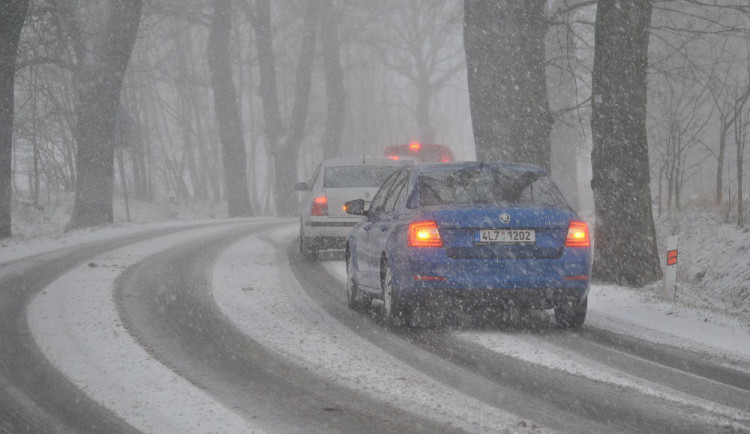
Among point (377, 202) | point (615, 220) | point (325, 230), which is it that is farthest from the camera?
point (325, 230)

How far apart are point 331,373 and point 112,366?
1.44m

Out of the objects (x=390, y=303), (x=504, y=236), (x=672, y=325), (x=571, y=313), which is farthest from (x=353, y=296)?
(x=672, y=325)

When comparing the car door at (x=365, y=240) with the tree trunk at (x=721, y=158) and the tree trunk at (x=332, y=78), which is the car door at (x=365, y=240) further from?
the tree trunk at (x=332, y=78)

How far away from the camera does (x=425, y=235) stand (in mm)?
6801

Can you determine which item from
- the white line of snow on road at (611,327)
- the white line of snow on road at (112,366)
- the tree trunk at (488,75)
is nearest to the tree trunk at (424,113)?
the tree trunk at (488,75)

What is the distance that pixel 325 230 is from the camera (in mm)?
13188

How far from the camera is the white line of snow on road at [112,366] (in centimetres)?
416

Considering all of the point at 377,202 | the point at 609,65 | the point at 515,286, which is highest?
the point at 609,65

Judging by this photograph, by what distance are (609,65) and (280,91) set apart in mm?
42853

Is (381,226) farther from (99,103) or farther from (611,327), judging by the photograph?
(99,103)

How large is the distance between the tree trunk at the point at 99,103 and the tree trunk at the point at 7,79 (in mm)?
3353

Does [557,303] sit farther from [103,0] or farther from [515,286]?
[103,0]

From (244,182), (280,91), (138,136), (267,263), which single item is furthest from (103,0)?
(280,91)

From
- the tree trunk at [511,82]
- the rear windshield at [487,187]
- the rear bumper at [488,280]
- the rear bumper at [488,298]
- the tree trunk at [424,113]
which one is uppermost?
the tree trunk at [424,113]
